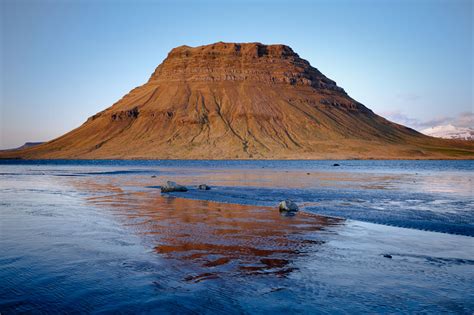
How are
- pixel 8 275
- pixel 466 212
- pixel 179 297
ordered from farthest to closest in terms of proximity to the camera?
1. pixel 466 212
2. pixel 8 275
3. pixel 179 297

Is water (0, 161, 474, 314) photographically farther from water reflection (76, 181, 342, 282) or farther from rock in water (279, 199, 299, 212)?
rock in water (279, 199, 299, 212)

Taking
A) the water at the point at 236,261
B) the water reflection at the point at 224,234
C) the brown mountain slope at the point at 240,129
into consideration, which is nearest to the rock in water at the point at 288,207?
the water reflection at the point at 224,234

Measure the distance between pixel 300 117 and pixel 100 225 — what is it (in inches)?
6350

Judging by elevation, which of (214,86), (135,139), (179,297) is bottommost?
(179,297)

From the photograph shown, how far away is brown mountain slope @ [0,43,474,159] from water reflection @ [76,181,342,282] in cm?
12498

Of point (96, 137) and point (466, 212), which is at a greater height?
point (96, 137)

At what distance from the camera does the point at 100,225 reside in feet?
52.5

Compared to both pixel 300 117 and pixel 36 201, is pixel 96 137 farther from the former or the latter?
pixel 36 201

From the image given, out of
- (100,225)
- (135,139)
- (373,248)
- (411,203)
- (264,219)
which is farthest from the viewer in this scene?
(135,139)

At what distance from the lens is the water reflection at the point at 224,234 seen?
10391mm

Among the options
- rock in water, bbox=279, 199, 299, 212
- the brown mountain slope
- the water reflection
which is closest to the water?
the water reflection

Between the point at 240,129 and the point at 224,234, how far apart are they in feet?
499

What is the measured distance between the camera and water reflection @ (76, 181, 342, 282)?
34.1 feet

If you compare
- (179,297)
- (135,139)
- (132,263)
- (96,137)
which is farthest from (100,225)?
(96,137)
